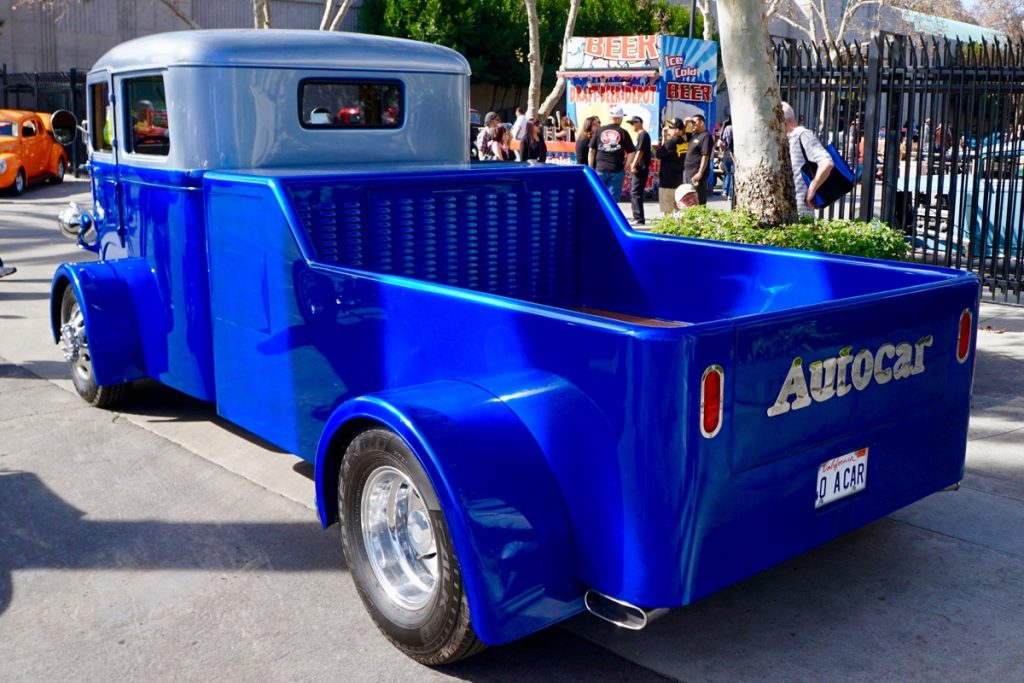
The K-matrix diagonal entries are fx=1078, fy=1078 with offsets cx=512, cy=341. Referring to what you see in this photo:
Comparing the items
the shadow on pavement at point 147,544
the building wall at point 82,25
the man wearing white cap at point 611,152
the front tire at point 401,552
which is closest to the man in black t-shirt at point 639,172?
the man wearing white cap at point 611,152

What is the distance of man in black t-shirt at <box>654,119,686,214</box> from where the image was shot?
51.0ft

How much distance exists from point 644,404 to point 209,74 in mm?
3352

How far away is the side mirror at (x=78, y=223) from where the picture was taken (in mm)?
6934

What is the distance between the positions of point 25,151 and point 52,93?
6305mm

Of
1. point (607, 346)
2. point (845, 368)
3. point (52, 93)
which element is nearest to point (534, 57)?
point (52, 93)

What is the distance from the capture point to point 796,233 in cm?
763

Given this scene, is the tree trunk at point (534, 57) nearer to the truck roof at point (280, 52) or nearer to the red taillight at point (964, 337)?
the truck roof at point (280, 52)

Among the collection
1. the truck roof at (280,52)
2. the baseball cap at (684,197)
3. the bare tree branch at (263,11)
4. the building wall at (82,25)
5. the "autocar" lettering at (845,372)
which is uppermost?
the building wall at (82,25)

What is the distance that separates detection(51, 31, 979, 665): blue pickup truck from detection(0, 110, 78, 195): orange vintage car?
50.5ft

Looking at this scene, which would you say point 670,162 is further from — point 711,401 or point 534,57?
point 711,401

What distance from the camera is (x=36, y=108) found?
27.2 m

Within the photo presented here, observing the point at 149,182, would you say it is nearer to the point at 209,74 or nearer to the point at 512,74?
the point at 209,74

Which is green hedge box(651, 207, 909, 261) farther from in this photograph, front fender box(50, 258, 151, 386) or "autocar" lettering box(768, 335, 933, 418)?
front fender box(50, 258, 151, 386)

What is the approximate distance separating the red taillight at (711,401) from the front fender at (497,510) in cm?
51
